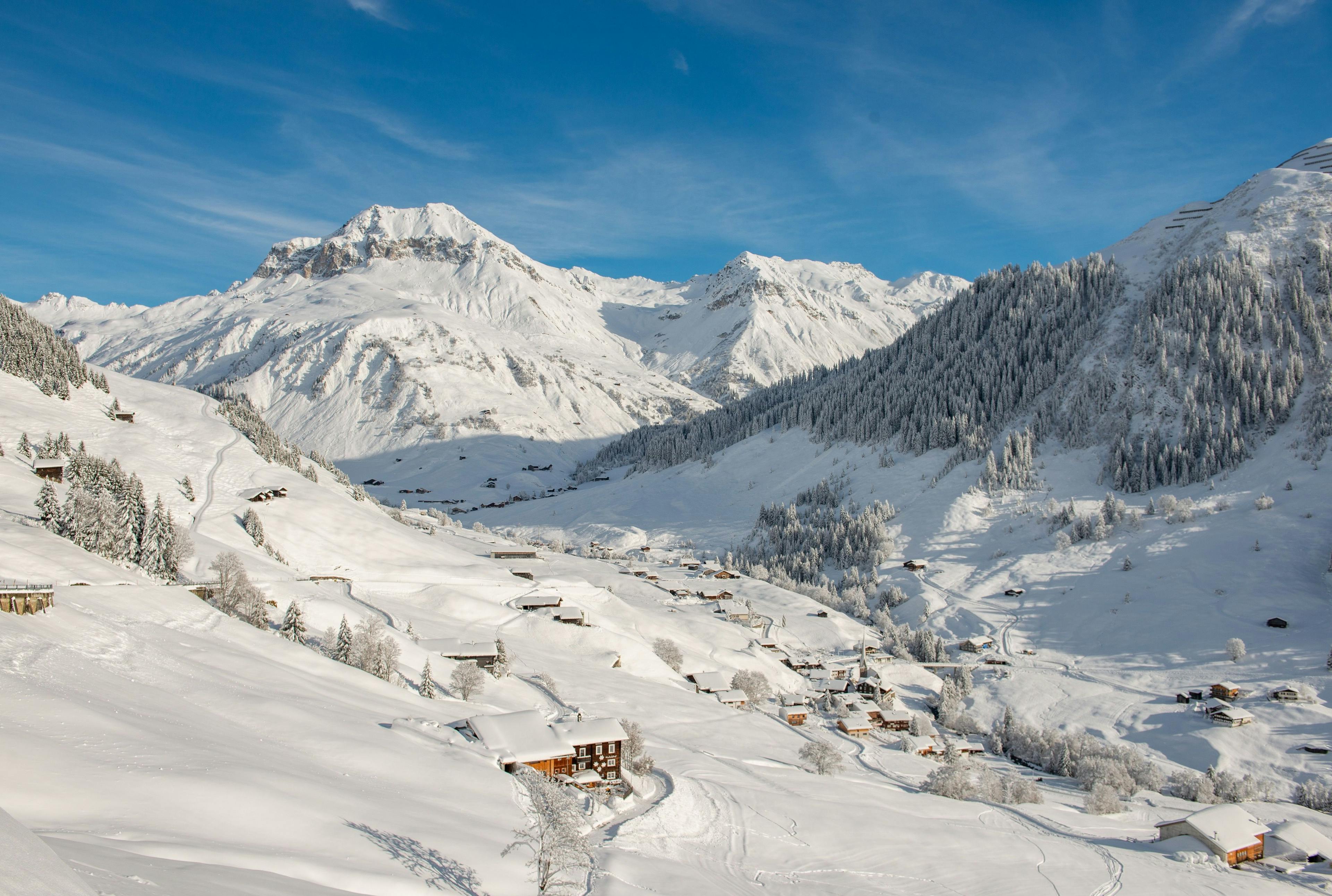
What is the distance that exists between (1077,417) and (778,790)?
347 feet

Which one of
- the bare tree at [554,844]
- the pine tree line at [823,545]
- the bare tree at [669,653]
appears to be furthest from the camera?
the pine tree line at [823,545]

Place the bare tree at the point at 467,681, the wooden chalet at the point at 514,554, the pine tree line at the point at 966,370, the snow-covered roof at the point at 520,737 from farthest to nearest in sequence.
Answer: the pine tree line at the point at 966,370
the wooden chalet at the point at 514,554
the bare tree at the point at 467,681
the snow-covered roof at the point at 520,737

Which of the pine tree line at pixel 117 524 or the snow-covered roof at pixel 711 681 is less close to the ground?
the pine tree line at pixel 117 524

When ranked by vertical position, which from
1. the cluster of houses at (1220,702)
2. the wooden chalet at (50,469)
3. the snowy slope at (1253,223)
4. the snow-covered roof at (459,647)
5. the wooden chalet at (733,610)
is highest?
the snowy slope at (1253,223)

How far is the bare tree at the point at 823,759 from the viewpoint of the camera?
4116 cm

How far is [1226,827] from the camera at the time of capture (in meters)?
35.9

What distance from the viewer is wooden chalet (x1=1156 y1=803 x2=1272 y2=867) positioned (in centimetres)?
3481

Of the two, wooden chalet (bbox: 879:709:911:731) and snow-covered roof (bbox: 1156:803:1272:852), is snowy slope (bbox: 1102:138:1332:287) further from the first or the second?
snow-covered roof (bbox: 1156:803:1272:852)

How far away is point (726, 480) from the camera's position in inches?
5896

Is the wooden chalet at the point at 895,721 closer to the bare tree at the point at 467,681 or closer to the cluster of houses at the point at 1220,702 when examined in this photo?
the cluster of houses at the point at 1220,702

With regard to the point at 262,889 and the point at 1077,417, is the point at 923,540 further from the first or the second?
the point at 262,889

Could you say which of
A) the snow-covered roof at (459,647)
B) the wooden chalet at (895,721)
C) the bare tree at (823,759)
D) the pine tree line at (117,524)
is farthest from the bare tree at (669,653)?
the pine tree line at (117,524)

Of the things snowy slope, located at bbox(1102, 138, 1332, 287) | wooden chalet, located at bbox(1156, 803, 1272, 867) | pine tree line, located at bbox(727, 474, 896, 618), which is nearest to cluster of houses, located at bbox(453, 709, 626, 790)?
wooden chalet, located at bbox(1156, 803, 1272, 867)

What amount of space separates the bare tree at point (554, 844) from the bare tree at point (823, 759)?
23020mm
